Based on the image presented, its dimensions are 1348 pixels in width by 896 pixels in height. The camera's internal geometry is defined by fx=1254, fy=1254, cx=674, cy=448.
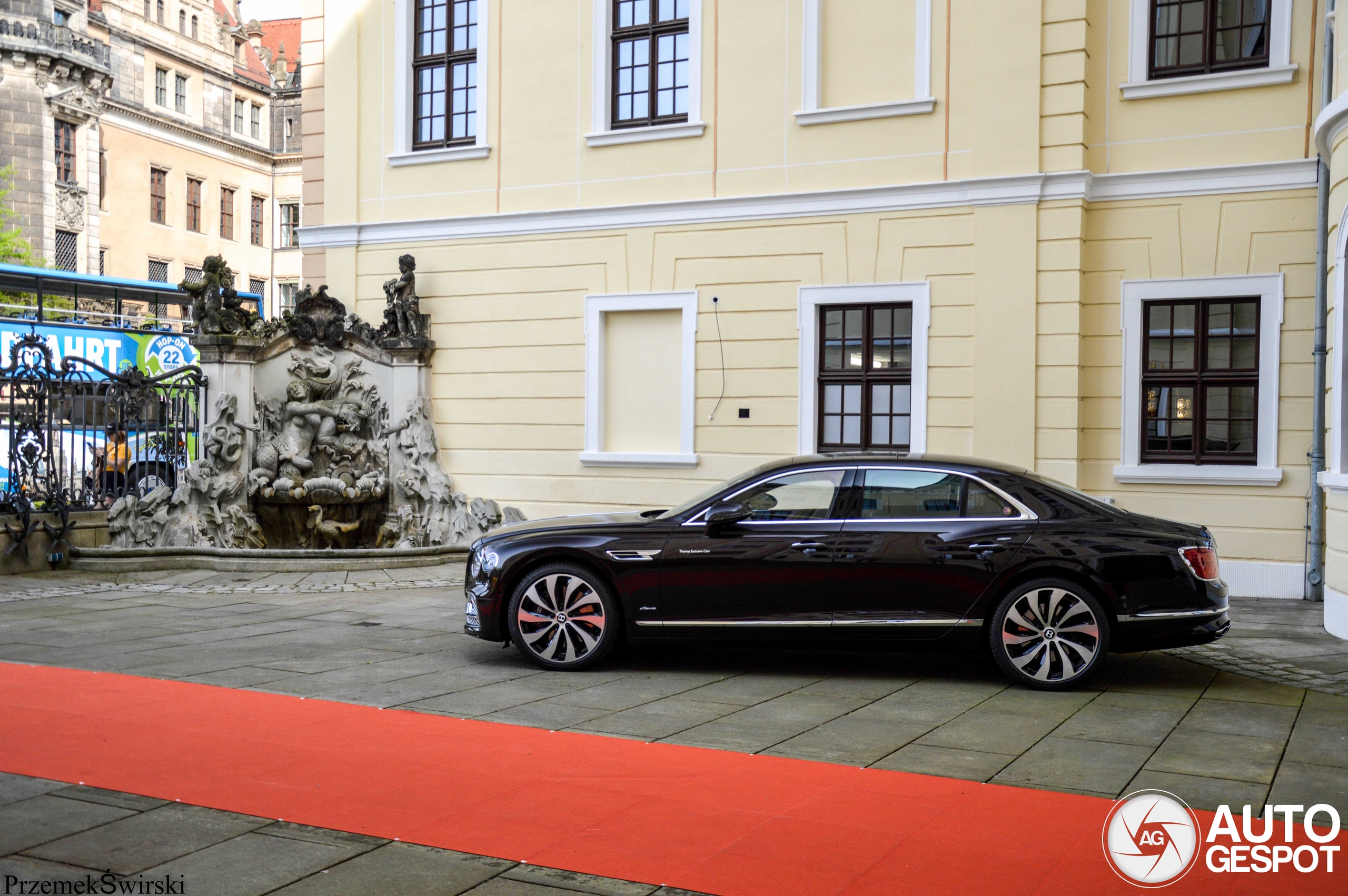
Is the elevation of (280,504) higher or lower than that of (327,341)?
lower

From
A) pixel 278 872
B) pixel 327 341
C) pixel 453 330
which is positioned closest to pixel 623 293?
pixel 453 330

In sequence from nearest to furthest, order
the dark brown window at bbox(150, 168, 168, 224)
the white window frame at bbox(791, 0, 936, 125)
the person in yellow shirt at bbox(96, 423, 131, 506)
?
1. the white window frame at bbox(791, 0, 936, 125)
2. the person in yellow shirt at bbox(96, 423, 131, 506)
3. the dark brown window at bbox(150, 168, 168, 224)

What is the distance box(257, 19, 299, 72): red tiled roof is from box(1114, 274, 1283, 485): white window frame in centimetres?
6177

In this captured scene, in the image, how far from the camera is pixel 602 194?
16359mm

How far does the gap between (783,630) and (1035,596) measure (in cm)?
164

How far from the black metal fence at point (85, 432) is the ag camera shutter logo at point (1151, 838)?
12613mm

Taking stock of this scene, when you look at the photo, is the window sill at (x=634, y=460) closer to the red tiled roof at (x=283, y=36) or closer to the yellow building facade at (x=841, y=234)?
the yellow building facade at (x=841, y=234)

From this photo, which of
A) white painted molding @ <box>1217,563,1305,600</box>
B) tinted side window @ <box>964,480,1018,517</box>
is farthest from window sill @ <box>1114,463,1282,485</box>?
tinted side window @ <box>964,480,1018,517</box>

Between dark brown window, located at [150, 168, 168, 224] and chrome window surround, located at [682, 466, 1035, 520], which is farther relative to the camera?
dark brown window, located at [150, 168, 168, 224]

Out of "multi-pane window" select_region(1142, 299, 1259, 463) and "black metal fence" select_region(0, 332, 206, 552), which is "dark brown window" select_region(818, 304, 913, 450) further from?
"black metal fence" select_region(0, 332, 206, 552)

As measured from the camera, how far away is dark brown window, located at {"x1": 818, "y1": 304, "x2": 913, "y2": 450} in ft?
48.5

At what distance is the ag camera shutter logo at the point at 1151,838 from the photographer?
4637 mm

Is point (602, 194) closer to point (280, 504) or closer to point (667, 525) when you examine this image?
point (280, 504)

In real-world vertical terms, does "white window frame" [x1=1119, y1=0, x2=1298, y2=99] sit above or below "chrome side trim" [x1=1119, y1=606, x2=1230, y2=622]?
above
